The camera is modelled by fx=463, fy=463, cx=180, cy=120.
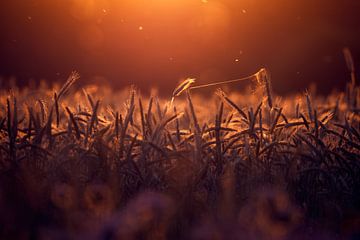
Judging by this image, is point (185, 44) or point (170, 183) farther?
point (185, 44)

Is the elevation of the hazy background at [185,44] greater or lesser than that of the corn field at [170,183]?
greater

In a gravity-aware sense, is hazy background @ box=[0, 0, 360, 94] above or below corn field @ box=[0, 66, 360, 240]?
above

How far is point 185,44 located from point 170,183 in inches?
340

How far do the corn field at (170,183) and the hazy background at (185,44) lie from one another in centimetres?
749

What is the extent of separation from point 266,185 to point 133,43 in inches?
383

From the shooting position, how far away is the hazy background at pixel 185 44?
9.92 m

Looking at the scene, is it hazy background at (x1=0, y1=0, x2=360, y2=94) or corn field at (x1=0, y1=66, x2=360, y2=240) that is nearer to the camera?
corn field at (x1=0, y1=66, x2=360, y2=240)

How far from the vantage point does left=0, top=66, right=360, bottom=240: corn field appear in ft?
4.28

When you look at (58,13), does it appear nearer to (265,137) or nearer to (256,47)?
(256,47)

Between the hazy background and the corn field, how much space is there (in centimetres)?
749

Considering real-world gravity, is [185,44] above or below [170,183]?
above

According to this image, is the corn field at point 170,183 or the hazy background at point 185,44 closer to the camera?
the corn field at point 170,183

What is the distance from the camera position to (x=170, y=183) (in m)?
1.58

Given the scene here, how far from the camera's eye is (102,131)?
63.6 inches
